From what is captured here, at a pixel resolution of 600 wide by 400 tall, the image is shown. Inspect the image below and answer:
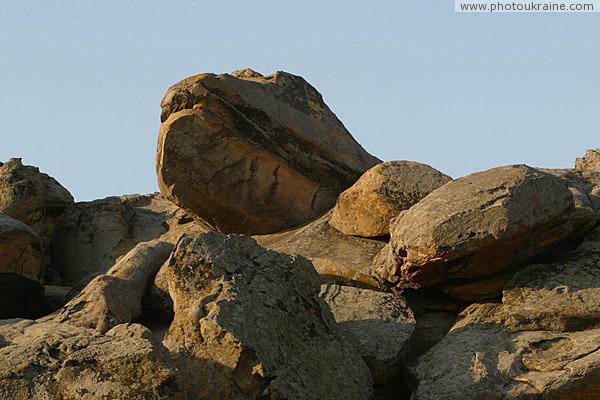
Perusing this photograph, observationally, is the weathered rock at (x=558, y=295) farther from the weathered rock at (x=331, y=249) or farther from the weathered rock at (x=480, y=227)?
the weathered rock at (x=331, y=249)

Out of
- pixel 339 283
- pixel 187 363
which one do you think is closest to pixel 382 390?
pixel 339 283

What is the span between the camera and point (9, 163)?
50.8ft

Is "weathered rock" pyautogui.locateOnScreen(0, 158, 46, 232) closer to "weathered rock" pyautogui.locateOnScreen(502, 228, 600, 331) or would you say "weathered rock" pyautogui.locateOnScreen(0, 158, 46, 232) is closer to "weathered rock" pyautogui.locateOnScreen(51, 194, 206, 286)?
"weathered rock" pyautogui.locateOnScreen(51, 194, 206, 286)

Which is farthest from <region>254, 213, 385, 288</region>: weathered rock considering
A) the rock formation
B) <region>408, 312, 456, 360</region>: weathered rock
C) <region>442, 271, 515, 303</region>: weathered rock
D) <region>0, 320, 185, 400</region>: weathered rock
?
<region>0, 320, 185, 400</region>: weathered rock

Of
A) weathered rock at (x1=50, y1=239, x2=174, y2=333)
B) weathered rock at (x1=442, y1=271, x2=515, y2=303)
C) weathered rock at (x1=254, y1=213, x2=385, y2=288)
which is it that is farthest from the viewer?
weathered rock at (x1=254, y1=213, x2=385, y2=288)

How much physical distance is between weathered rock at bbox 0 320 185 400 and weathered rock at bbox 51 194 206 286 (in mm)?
5591

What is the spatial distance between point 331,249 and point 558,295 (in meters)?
3.11

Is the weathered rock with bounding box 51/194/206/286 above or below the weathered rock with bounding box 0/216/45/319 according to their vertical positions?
above

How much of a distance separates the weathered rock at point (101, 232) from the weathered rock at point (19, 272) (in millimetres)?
1723

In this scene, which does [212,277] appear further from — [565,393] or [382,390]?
[565,393]

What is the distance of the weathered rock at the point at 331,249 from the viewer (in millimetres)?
13000

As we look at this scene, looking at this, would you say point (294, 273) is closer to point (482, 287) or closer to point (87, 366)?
point (482, 287)

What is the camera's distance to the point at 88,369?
9219mm

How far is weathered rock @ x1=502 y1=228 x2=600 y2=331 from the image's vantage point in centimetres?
1153
